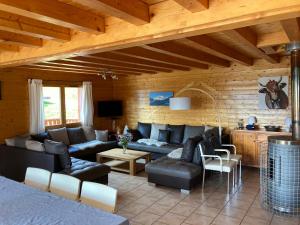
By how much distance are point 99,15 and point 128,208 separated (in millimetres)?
2561

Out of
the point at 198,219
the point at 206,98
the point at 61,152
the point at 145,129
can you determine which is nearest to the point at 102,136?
the point at 145,129

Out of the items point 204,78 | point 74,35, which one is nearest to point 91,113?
point 204,78

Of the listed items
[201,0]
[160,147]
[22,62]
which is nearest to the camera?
[201,0]

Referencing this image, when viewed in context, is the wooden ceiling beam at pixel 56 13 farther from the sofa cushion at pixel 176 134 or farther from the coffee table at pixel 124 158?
the sofa cushion at pixel 176 134

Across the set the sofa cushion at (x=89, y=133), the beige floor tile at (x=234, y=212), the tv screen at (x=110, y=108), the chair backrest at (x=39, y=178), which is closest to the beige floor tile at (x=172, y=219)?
the beige floor tile at (x=234, y=212)

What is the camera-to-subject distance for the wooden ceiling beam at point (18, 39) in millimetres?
2936

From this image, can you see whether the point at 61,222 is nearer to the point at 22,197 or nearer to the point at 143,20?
the point at 22,197

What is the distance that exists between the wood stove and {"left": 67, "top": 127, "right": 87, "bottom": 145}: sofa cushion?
4.53 metres

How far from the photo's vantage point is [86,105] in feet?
23.5

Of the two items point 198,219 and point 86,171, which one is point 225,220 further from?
point 86,171

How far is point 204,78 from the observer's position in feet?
21.2

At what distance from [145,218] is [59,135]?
355 centimetres

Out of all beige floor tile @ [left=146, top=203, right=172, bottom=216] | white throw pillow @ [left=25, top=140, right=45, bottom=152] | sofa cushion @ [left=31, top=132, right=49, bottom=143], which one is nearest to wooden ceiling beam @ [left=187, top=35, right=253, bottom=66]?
beige floor tile @ [left=146, top=203, right=172, bottom=216]

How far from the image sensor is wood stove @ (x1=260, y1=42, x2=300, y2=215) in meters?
3.27
